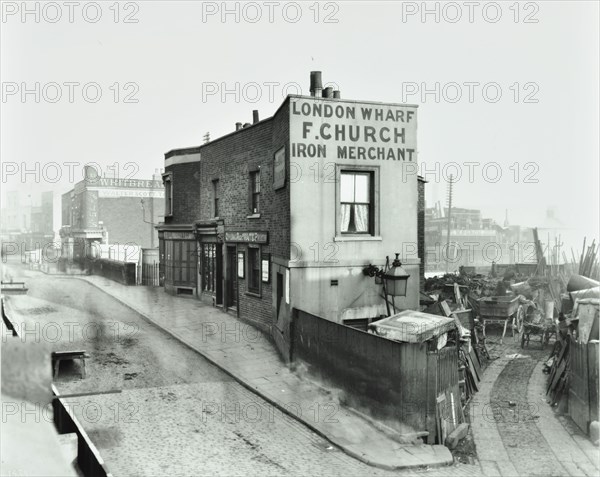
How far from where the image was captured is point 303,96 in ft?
44.7

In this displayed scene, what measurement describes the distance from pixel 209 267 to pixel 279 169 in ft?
28.3

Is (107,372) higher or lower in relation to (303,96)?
lower

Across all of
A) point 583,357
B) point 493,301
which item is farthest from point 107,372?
point 493,301

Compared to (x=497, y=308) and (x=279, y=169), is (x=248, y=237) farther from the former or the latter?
(x=497, y=308)

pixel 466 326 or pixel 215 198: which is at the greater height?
pixel 215 198

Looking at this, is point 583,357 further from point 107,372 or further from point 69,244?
point 69,244

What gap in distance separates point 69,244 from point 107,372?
39.6m

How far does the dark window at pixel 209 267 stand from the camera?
70.6 ft

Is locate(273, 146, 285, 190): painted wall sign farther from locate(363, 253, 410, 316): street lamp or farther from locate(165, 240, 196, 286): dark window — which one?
locate(165, 240, 196, 286): dark window

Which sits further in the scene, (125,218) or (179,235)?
(125,218)

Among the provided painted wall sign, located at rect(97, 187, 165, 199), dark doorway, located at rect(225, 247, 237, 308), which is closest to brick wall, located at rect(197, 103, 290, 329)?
dark doorway, located at rect(225, 247, 237, 308)

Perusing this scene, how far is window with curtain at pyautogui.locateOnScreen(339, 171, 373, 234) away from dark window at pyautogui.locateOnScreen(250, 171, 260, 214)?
13.5 ft

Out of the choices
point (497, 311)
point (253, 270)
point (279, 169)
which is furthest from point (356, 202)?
point (497, 311)

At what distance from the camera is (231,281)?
1981cm
